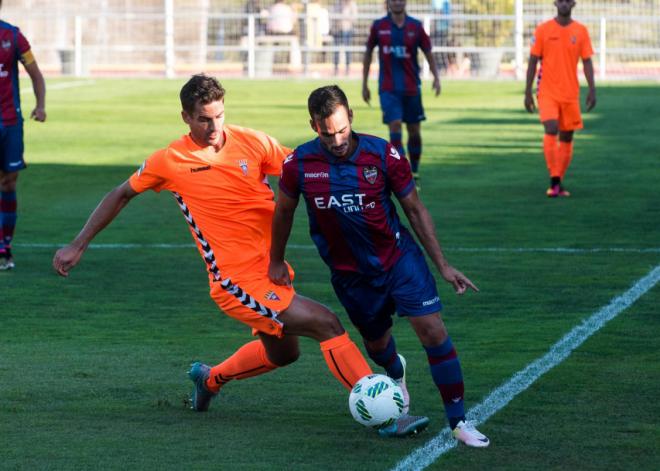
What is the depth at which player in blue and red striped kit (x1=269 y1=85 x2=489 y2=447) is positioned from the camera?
655 cm

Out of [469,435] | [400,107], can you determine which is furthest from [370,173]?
[400,107]

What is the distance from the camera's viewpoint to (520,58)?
38.9m

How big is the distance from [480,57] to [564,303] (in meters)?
29.9

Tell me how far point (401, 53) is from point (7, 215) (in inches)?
259

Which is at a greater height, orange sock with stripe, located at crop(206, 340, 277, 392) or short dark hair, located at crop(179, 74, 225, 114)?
short dark hair, located at crop(179, 74, 225, 114)

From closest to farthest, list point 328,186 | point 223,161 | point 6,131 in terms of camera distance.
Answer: point 328,186
point 223,161
point 6,131

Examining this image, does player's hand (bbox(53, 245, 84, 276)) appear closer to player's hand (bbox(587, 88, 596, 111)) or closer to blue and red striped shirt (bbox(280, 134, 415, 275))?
blue and red striped shirt (bbox(280, 134, 415, 275))

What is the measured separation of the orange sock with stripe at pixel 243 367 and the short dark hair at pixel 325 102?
1.40m

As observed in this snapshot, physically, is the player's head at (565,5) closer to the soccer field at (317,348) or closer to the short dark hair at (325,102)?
the soccer field at (317,348)

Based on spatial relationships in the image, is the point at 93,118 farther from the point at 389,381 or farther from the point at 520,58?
the point at 389,381

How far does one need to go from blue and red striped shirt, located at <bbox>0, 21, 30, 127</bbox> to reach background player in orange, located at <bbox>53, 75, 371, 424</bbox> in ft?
17.6

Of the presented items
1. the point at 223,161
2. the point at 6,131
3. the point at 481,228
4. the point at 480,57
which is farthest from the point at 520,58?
the point at 223,161

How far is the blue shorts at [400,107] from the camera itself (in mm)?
17297

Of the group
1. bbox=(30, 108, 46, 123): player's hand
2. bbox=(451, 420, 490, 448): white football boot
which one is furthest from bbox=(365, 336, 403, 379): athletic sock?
bbox=(30, 108, 46, 123): player's hand
